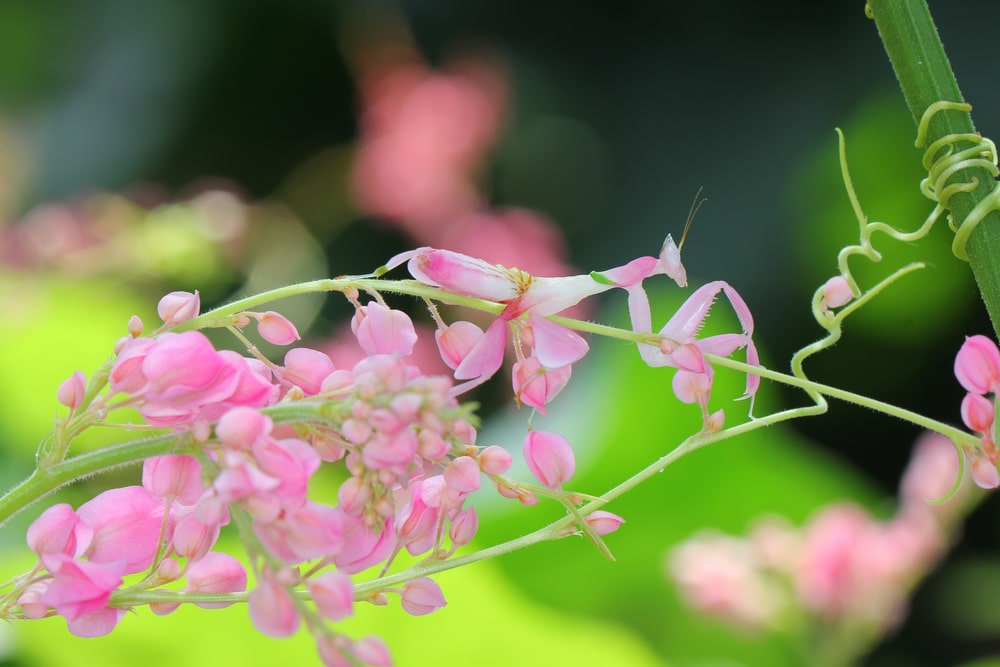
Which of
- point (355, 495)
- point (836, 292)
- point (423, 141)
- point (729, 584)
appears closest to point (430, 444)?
point (355, 495)

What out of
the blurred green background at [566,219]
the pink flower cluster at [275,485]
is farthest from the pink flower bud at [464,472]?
the blurred green background at [566,219]

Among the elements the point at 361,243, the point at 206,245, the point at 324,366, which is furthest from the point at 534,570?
the point at 361,243

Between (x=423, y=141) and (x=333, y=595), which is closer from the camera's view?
(x=333, y=595)

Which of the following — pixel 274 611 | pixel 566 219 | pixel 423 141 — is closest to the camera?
pixel 274 611

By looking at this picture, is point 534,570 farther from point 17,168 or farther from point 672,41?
point 17,168

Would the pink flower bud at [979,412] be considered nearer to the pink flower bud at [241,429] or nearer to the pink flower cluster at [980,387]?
the pink flower cluster at [980,387]

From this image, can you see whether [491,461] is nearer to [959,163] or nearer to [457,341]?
[457,341]
